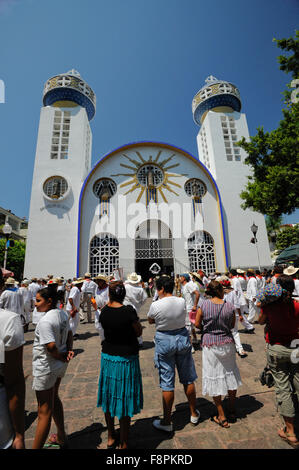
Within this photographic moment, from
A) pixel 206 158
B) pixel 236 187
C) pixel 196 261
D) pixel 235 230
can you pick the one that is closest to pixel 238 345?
pixel 196 261

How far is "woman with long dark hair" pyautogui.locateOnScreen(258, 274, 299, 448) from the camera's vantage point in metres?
2.28

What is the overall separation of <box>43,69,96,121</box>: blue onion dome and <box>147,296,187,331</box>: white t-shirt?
22.9 meters

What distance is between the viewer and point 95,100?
22344mm

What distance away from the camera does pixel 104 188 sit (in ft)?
58.8

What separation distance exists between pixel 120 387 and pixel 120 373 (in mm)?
136

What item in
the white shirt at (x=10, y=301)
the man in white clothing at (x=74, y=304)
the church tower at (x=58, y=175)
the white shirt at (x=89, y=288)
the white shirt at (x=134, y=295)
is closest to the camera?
the white shirt at (x=134, y=295)

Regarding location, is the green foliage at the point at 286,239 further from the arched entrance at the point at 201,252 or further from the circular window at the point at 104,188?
the circular window at the point at 104,188

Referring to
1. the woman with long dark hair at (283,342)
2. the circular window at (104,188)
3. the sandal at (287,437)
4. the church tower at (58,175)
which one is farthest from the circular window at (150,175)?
the sandal at (287,437)

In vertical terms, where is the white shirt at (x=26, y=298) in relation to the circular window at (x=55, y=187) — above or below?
below

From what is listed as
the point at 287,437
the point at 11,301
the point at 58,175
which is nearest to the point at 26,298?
the point at 11,301

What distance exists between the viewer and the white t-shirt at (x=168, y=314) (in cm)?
260

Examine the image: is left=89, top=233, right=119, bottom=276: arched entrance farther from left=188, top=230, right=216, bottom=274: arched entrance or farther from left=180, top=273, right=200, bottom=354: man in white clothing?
left=180, top=273, right=200, bottom=354: man in white clothing

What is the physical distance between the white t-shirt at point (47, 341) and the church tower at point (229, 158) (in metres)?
16.2
